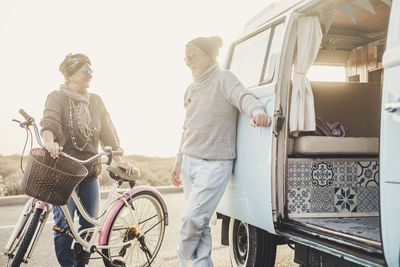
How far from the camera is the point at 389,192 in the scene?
7.16 ft

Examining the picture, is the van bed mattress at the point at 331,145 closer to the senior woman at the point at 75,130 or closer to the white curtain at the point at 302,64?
the white curtain at the point at 302,64

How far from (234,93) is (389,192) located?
5.53 ft

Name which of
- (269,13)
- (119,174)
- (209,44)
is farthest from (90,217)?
(269,13)

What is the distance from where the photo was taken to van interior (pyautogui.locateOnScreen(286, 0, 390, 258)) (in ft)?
11.3

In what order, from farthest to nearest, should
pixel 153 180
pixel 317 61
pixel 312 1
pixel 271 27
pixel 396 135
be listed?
1. pixel 153 180
2. pixel 317 61
3. pixel 271 27
4. pixel 312 1
5. pixel 396 135

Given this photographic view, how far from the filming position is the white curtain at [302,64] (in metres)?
3.59

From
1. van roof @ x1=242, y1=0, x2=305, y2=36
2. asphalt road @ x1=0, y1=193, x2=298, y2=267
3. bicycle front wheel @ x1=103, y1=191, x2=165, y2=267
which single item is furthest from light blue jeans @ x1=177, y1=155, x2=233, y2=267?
van roof @ x1=242, y1=0, x2=305, y2=36

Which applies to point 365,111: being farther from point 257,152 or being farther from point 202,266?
point 202,266

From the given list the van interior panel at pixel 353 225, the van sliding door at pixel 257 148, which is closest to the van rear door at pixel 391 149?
the van interior panel at pixel 353 225

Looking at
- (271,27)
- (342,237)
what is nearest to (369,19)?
(271,27)

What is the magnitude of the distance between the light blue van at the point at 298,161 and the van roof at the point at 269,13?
1cm

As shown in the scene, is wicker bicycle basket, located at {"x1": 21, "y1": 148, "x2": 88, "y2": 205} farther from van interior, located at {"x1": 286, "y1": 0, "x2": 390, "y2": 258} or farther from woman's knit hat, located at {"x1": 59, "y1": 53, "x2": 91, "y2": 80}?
van interior, located at {"x1": 286, "y1": 0, "x2": 390, "y2": 258}

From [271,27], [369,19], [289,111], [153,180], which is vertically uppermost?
[369,19]

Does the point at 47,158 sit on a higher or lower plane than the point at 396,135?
lower
